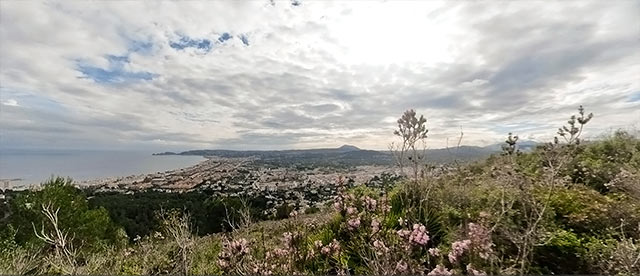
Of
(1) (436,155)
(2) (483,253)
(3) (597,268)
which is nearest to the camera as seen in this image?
(2) (483,253)

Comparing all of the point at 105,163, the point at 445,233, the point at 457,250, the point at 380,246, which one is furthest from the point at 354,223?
the point at 105,163

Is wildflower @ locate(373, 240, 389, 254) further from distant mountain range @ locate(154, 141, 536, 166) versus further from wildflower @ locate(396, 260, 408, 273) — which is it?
distant mountain range @ locate(154, 141, 536, 166)

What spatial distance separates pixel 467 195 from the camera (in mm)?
5402

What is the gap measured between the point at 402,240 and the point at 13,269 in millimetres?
4050

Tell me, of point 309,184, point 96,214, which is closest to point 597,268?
point 309,184

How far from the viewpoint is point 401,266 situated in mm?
2217

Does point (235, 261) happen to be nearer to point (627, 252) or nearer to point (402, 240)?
point (402, 240)

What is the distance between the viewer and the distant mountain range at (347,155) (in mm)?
4500

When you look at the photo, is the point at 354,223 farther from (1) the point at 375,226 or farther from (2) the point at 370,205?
(2) the point at 370,205

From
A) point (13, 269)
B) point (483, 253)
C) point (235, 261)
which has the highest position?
point (483, 253)

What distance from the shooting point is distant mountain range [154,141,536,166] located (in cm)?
450

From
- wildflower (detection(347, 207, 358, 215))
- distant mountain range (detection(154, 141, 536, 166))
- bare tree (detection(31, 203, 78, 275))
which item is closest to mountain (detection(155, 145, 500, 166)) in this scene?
distant mountain range (detection(154, 141, 536, 166))

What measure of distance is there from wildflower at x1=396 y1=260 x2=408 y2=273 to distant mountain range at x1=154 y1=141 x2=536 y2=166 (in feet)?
4.38

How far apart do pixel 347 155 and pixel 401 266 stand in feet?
74.9
